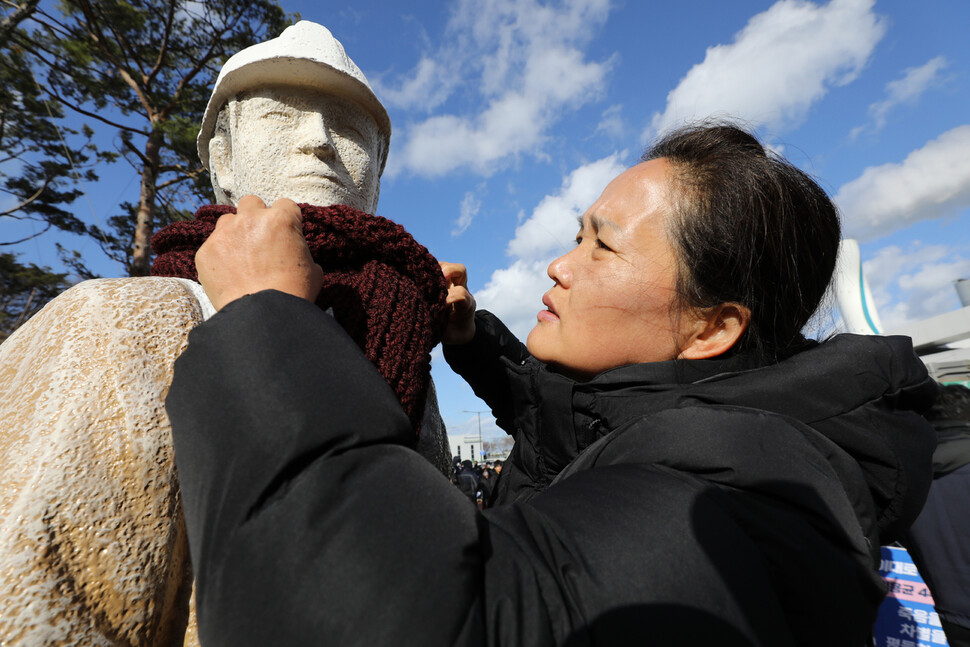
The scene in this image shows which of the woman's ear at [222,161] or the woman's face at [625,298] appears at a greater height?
the woman's ear at [222,161]

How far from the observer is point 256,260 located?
923 millimetres

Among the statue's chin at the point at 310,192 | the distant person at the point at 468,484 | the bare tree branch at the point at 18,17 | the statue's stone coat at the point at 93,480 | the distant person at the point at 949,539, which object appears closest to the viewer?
the statue's stone coat at the point at 93,480

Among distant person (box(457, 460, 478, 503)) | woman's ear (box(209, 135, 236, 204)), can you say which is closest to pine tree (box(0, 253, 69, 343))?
distant person (box(457, 460, 478, 503))

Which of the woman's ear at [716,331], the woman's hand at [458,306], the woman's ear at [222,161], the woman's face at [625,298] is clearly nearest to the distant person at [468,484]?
the woman's hand at [458,306]

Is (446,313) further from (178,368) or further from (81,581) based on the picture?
(81,581)

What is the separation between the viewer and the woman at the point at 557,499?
2.01 feet

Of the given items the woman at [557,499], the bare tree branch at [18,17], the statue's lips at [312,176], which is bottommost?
the woman at [557,499]

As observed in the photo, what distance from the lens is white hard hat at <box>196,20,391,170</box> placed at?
166cm

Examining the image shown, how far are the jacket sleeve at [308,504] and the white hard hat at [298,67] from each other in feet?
4.04

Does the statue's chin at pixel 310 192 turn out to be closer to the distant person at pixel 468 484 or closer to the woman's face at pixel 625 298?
the woman's face at pixel 625 298

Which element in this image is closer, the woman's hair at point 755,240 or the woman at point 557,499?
the woman at point 557,499

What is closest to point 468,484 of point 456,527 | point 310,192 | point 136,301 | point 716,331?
point 310,192

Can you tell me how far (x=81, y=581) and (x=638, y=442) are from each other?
3.17 ft

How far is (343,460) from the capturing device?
0.67 metres
